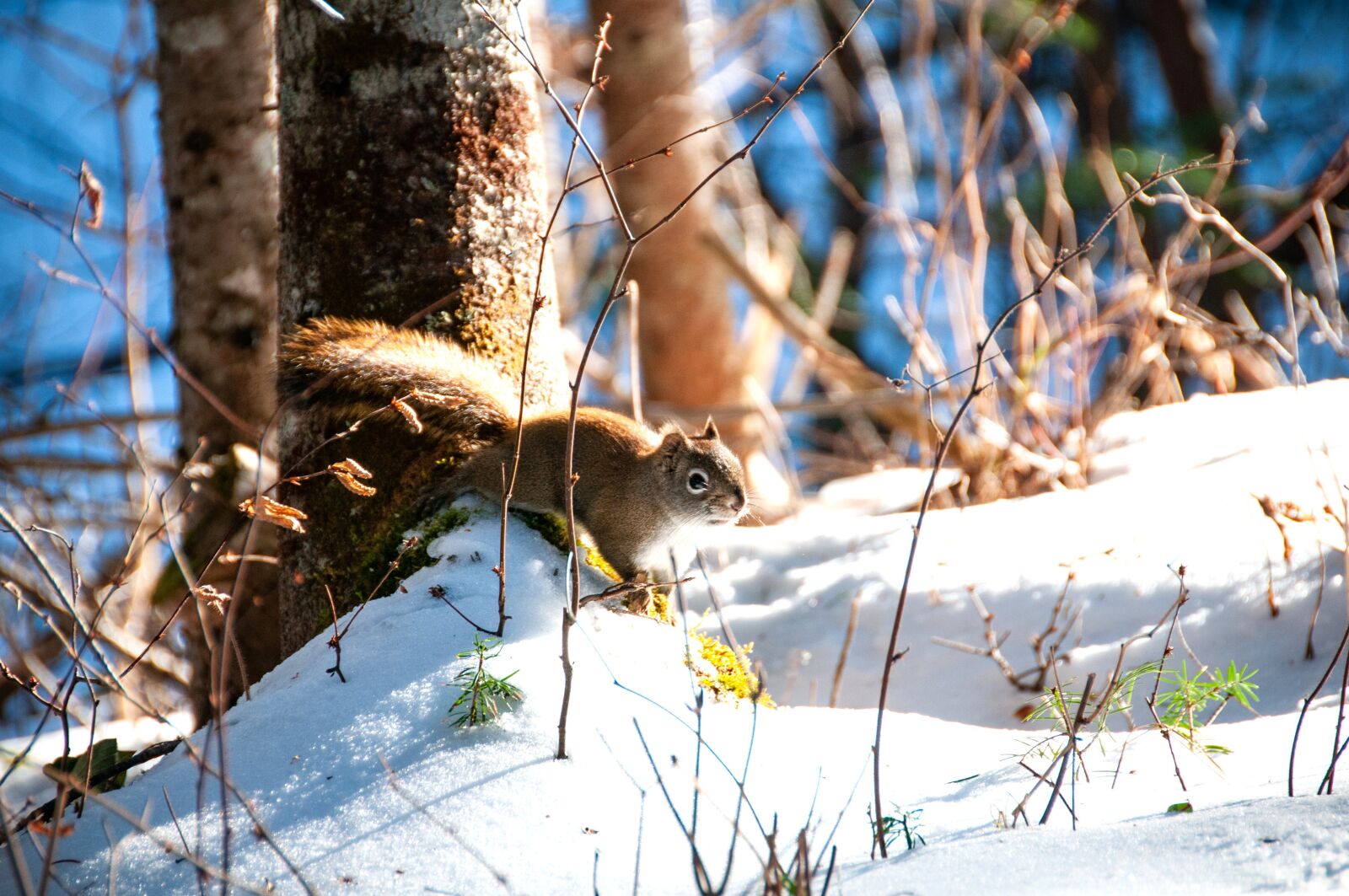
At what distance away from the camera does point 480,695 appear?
1823 millimetres

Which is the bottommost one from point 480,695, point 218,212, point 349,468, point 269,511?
point 480,695

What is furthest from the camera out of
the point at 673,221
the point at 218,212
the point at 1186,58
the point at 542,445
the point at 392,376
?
the point at 1186,58

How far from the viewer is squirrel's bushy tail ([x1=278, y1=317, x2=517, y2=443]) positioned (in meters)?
2.40

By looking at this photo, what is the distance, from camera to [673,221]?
6.26 metres

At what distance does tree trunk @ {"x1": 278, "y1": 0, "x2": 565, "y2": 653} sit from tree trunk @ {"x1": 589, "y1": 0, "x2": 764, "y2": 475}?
3.30 m

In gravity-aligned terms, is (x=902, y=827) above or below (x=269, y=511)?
below

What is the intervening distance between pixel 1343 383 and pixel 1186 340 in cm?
106

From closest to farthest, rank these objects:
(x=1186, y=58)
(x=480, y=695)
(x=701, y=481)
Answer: (x=480, y=695) → (x=701, y=481) → (x=1186, y=58)

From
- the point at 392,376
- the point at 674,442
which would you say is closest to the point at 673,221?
the point at 674,442

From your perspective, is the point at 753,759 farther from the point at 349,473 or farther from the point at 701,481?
the point at 701,481

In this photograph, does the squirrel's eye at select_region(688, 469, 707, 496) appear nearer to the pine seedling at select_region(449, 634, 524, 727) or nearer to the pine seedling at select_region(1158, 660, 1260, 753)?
the pine seedling at select_region(449, 634, 524, 727)

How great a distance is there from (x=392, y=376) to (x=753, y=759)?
1.20 m

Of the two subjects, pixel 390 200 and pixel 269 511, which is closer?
pixel 269 511

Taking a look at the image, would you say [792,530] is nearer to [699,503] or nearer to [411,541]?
[699,503]
